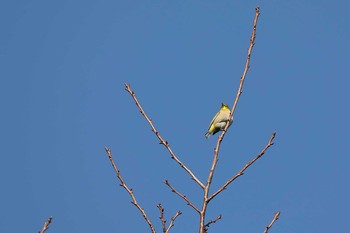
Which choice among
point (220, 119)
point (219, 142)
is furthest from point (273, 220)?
point (220, 119)

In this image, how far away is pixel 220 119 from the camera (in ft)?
35.1

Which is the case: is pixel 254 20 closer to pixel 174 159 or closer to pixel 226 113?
pixel 174 159

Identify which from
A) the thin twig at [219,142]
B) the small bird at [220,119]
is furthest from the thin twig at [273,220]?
the small bird at [220,119]

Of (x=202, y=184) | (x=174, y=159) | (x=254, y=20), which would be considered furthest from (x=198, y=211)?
(x=254, y=20)

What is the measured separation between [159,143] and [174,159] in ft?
0.68

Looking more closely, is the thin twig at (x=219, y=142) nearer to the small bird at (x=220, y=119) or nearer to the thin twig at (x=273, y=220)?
the thin twig at (x=273, y=220)

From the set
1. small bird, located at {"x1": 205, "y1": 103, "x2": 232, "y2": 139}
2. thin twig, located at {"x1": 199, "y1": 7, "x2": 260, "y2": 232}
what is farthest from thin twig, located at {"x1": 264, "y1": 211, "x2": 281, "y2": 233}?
small bird, located at {"x1": 205, "y1": 103, "x2": 232, "y2": 139}

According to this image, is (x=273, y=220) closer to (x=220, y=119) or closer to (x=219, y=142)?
(x=219, y=142)

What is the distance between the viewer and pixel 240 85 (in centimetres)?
431

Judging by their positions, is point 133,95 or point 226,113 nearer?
point 133,95

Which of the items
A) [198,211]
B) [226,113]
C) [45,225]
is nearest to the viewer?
[45,225]

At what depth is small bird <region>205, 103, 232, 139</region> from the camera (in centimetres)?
1064

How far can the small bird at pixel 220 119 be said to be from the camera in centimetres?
1064

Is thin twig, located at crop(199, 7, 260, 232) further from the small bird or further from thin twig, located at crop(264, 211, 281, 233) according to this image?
the small bird
